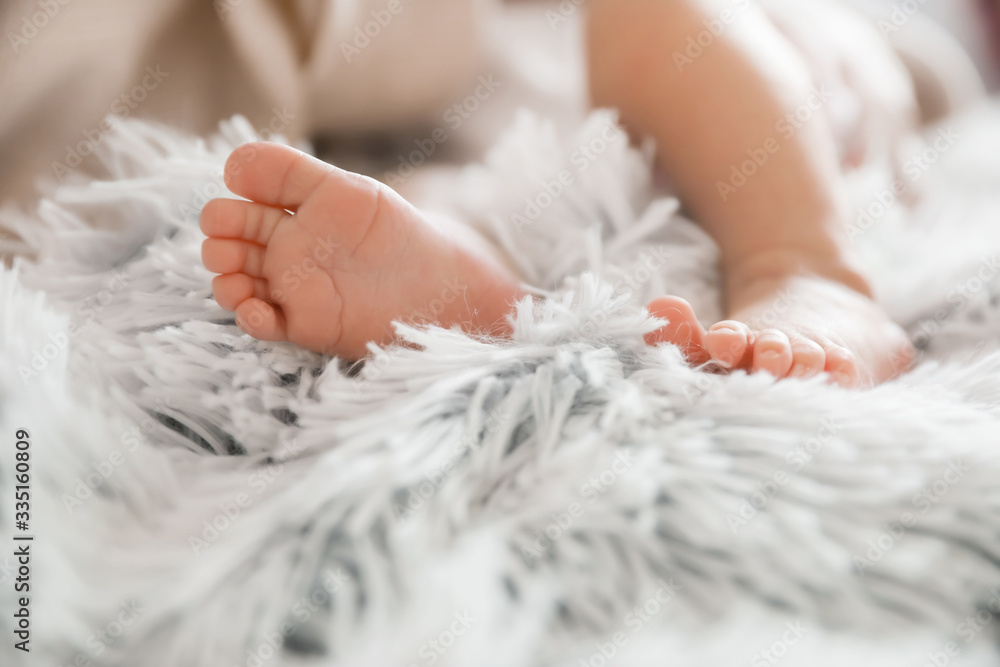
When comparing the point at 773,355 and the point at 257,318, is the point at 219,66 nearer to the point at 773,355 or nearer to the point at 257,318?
the point at 257,318

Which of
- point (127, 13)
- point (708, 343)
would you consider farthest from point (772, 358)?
point (127, 13)

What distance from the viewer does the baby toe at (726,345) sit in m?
0.46

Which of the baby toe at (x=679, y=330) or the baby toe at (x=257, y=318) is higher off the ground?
the baby toe at (x=257, y=318)

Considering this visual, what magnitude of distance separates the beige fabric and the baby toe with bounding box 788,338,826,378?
1.64ft

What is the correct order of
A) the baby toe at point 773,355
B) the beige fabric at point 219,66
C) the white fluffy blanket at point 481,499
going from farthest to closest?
the beige fabric at point 219,66, the baby toe at point 773,355, the white fluffy blanket at point 481,499

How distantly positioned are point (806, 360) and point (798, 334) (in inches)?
1.7

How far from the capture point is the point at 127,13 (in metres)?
0.65

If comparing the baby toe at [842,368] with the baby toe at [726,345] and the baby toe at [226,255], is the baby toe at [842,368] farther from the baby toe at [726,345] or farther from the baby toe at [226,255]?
the baby toe at [226,255]

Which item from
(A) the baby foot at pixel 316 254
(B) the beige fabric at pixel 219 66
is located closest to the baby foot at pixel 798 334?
(A) the baby foot at pixel 316 254

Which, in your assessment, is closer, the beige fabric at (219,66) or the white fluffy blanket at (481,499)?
the white fluffy blanket at (481,499)

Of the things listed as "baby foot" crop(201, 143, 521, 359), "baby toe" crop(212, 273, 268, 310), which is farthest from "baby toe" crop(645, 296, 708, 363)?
"baby toe" crop(212, 273, 268, 310)

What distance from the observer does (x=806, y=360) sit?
1.54 feet

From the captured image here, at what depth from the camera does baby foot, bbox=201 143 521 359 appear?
463 mm

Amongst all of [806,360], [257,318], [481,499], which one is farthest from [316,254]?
[806,360]
